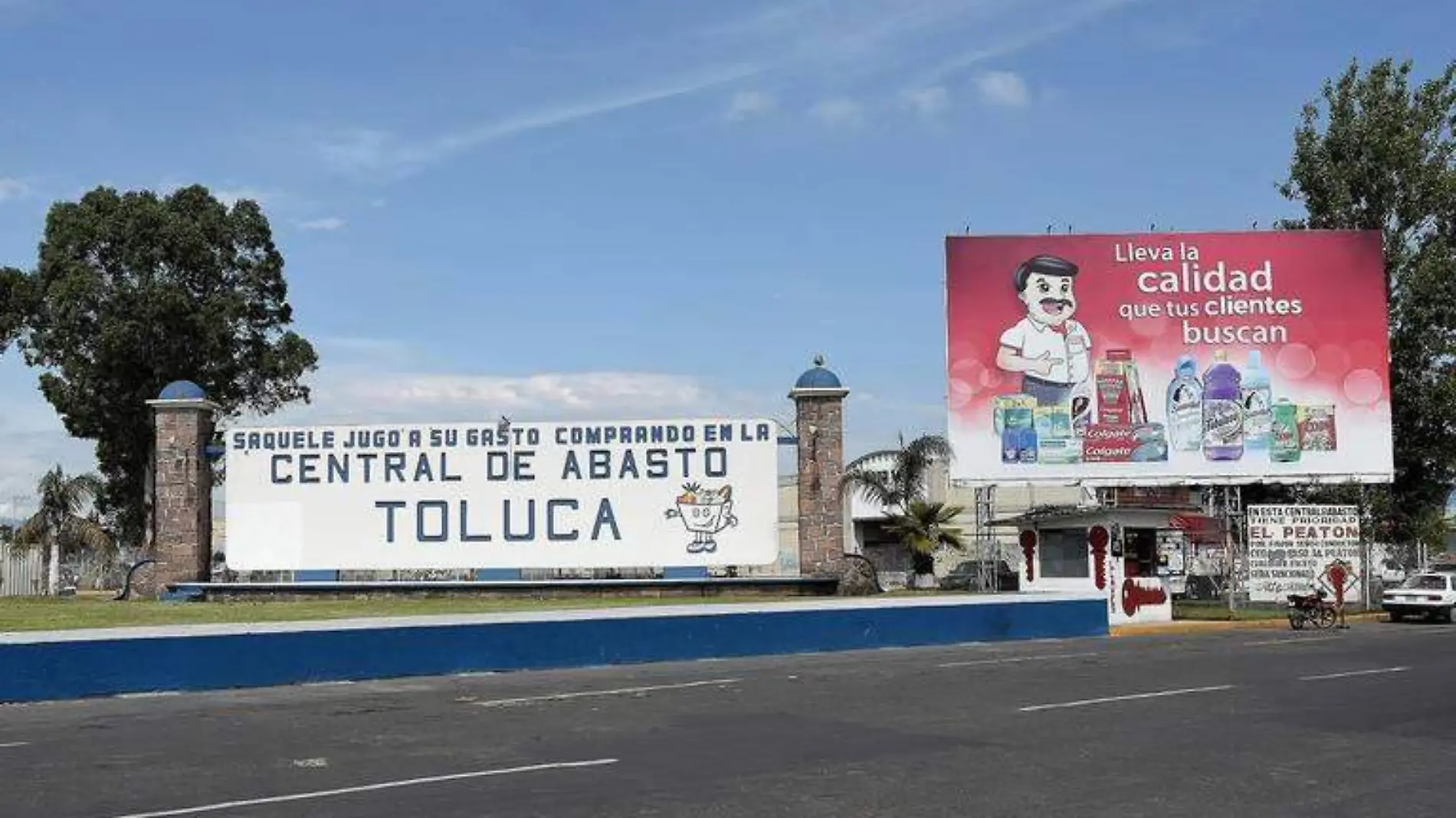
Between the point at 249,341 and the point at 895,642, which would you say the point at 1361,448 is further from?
the point at 249,341

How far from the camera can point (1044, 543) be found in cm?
3534

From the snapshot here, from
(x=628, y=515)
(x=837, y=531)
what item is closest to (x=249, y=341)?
(x=628, y=515)

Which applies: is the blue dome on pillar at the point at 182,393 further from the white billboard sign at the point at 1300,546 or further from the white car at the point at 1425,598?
the white car at the point at 1425,598

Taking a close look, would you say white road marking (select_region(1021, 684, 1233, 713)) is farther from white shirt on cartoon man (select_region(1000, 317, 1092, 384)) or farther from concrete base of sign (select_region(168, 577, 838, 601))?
white shirt on cartoon man (select_region(1000, 317, 1092, 384))

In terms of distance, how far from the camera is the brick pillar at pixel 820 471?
35000mm

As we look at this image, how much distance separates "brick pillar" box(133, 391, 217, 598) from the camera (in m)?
36.2

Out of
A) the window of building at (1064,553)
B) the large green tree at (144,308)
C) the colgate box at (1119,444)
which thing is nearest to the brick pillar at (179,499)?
the large green tree at (144,308)

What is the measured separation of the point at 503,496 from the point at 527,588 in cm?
227

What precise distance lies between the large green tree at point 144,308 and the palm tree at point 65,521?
9.39 m

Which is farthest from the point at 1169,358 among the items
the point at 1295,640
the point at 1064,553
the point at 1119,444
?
the point at 1295,640

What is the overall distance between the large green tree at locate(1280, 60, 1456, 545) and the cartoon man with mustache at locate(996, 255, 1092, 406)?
10492mm

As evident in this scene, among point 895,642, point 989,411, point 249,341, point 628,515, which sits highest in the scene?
point 249,341

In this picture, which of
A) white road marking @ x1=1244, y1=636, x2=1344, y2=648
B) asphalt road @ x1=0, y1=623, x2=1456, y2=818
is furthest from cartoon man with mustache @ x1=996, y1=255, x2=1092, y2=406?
asphalt road @ x1=0, y1=623, x2=1456, y2=818

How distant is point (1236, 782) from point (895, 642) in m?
16.2
